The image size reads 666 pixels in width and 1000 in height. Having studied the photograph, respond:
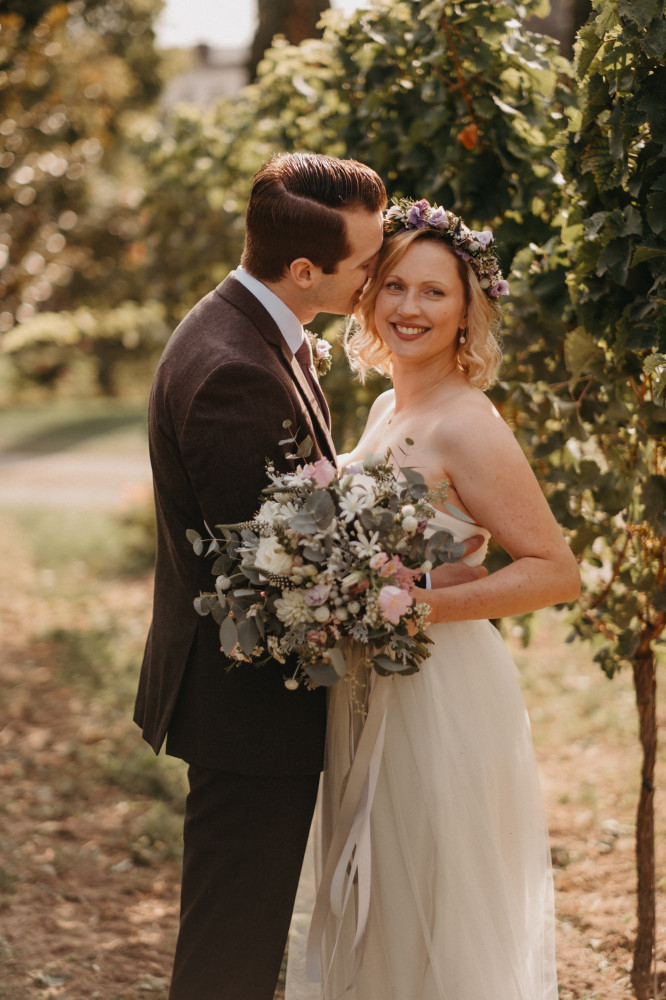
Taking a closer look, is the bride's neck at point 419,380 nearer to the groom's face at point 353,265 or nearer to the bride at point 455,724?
the bride at point 455,724

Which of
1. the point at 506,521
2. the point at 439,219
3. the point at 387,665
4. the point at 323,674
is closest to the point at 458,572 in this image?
the point at 506,521

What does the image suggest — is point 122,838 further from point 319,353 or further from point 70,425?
point 70,425

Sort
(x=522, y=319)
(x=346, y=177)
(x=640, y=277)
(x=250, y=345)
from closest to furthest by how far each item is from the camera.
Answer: (x=250, y=345)
(x=346, y=177)
(x=640, y=277)
(x=522, y=319)

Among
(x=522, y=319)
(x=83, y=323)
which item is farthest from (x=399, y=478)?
(x=83, y=323)

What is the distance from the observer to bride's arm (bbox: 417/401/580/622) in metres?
2.32

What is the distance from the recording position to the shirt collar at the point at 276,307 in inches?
92.7

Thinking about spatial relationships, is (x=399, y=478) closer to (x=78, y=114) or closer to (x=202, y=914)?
(x=202, y=914)

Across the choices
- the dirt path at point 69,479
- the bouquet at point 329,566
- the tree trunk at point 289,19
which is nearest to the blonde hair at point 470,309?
the bouquet at point 329,566

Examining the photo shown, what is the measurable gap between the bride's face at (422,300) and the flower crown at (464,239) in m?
0.04

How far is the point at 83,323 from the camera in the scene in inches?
320

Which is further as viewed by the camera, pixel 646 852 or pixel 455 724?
pixel 646 852

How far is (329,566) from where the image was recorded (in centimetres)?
194

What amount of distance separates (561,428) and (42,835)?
3142 millimetres

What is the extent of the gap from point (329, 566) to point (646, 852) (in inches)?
76.3
